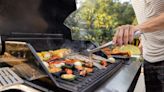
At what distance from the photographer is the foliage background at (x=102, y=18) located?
2.21m

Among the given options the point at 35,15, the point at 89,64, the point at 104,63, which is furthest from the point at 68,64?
the point at 35,15

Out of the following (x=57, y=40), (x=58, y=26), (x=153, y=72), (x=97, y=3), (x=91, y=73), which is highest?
(x=97, y=3)

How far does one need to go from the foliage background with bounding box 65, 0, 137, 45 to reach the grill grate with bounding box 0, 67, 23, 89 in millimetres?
1219

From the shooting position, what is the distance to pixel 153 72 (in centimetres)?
154

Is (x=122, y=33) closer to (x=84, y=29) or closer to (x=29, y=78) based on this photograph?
(x=29, y=78)

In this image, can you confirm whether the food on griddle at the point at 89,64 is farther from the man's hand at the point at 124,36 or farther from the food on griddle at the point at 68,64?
A: the man's hand at the point at 124,36

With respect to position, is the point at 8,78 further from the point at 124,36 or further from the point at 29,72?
the point at 124,36

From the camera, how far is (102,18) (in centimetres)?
234

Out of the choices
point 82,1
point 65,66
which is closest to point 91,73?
point 65,66

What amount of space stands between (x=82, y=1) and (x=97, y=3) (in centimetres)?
28

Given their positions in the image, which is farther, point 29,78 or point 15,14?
point 15,14

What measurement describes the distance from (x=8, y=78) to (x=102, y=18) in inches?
63.5

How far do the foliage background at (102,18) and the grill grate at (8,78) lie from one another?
4.00 ft

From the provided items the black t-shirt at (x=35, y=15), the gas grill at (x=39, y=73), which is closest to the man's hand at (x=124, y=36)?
the gas grill at (x=39, y=73)
